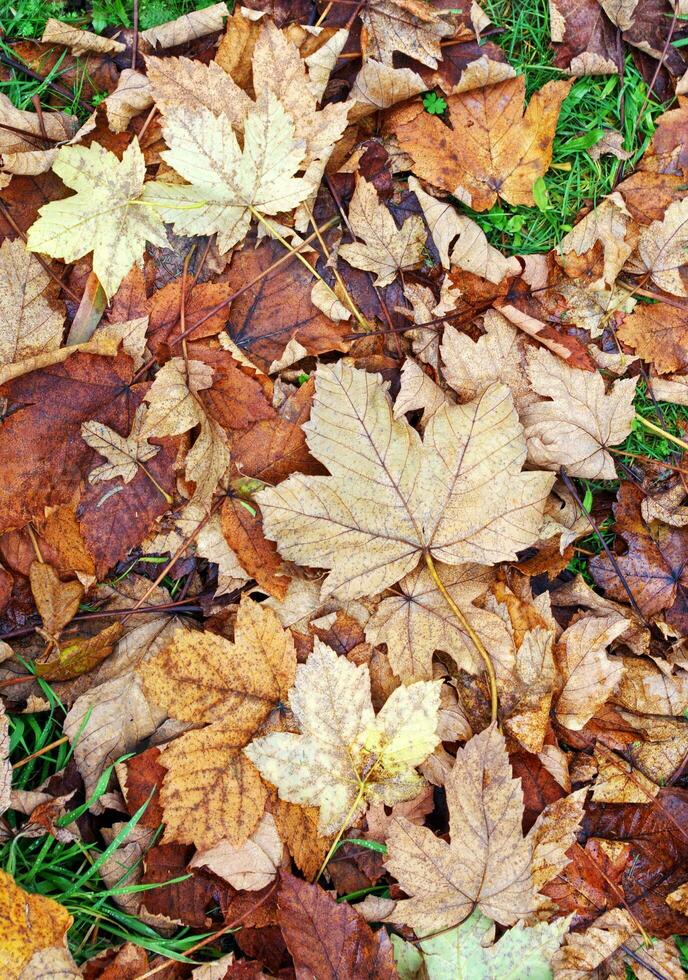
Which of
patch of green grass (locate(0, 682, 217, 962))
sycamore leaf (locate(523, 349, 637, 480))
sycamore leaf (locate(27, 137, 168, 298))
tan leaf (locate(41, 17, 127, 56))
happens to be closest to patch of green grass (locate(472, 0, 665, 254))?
sycamore leaf (locate(523, 349, 637, 480))

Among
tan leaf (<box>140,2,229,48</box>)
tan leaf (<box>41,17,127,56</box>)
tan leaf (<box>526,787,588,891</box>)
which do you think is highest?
tan leaf (<box>140,2,229,48</box>)

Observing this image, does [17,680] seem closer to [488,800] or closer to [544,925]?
[488,800]

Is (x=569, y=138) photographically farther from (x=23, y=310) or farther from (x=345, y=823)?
(x=345, y=823)

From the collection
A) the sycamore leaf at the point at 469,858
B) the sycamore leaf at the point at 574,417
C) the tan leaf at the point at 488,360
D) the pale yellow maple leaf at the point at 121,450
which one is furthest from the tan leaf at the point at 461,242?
the sycamore leaf at the point at 469,858

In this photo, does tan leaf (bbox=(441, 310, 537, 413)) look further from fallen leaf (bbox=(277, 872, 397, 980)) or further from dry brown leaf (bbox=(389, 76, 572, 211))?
fallen leaf (bbox=(277, 872, 397, 980))

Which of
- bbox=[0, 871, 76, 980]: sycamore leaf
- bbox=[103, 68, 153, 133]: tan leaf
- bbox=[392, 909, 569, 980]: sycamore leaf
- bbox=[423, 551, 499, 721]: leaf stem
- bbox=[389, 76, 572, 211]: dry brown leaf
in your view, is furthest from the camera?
bbox=[389, 76, 572, 211]: dry brown leaf

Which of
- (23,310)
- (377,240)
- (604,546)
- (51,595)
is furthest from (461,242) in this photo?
(51,595)
